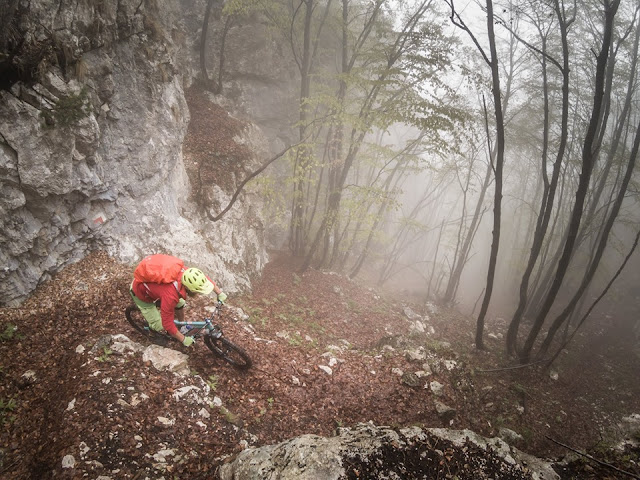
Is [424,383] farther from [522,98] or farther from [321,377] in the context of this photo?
[522,98]

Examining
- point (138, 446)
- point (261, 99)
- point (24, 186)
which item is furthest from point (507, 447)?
point (261, 99)

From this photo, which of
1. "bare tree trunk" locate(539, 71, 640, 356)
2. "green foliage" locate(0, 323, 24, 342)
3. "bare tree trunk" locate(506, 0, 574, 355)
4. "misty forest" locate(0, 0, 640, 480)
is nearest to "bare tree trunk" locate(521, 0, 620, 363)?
"misty forest" locate(0, 0, 640, 480)

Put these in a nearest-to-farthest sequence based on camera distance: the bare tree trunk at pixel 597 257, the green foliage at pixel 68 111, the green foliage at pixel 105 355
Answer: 1. the green foliage at pixel 105 355
2. the green foliage at pixel 68 111
3. the bare tree trunk at pixel 597 257

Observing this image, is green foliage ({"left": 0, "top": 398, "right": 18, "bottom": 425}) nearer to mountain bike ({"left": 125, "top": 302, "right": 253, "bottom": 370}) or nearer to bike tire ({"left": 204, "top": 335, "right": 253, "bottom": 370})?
mountain bike ({"left": 125, "top": 302, "right": 253, "bottom": 370})

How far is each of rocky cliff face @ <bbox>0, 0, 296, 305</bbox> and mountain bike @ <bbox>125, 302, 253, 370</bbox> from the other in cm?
226

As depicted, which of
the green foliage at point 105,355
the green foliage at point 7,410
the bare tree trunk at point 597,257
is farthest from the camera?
the bare tree trunk at point 597,257

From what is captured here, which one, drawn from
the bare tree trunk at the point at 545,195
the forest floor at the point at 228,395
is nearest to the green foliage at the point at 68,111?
the forest floor at the point at 228,395

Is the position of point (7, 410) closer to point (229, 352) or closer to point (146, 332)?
point (146, 332)

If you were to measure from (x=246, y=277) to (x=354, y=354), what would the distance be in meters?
4.69

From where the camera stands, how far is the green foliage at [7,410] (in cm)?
379

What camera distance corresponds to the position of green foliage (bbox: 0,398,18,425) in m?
3.79

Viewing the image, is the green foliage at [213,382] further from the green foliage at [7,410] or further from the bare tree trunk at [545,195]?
the bare tree trunk at [545,195]

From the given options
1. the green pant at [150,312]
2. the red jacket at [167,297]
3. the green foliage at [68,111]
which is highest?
the green foliage at [68,111]

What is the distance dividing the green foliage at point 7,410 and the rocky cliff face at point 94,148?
2.08 meters
